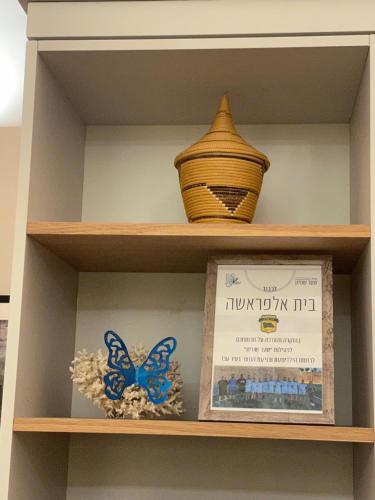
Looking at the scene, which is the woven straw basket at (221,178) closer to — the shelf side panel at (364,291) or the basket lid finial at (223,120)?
the basket lid finial at (223,120)

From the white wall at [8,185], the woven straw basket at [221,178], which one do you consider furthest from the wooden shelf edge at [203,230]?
the white wall at [8,185]

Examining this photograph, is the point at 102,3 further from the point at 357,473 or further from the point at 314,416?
the point at 357,473

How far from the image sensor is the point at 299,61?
1.52 meters

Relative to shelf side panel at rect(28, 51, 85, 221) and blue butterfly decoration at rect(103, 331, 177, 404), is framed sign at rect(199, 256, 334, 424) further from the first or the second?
shelf side panel at rect(28, 51, 85, 221)

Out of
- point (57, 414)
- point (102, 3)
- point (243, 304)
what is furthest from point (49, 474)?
point (102, 3)

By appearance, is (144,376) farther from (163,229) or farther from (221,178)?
(221,178)

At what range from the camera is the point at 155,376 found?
1501 millimetres

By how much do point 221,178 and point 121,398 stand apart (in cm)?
47

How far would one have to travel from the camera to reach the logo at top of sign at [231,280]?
1.53 m

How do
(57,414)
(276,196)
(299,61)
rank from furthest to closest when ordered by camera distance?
(276,196) < (57,414) < (299,61)

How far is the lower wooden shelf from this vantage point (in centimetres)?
133

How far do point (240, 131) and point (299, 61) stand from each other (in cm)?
35

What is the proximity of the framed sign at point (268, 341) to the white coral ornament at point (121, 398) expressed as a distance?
0.11 meters

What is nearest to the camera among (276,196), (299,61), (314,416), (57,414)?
(314,416)
